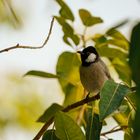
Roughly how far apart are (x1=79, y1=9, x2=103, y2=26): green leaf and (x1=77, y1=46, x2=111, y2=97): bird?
52 centimetres

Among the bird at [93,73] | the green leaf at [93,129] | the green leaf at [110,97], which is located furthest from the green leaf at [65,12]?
the green leaf at [110,97]

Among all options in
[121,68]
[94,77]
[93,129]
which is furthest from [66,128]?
[94,77]

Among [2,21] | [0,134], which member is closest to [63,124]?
[0,134]

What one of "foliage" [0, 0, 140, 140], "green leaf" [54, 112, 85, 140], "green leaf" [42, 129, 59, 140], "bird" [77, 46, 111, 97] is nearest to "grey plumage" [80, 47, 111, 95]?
"bird" [77, 46, 111, 97]

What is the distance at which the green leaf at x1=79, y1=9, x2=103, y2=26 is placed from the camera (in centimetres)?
231

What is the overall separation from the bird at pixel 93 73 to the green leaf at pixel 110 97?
158cm

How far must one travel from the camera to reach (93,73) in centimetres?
308

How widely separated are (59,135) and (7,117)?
1.85 m

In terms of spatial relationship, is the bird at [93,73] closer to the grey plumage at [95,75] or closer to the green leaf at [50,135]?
the grey plumage at [95,75]

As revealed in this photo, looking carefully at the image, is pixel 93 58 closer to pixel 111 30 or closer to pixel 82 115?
pixel 111 30

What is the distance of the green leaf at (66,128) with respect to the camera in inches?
52.9

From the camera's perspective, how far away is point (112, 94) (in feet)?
3.60

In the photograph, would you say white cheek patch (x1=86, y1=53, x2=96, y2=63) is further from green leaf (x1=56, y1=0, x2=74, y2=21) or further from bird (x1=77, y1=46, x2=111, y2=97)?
green leaf (x1=56, y1=0, x2=74, y2=21)

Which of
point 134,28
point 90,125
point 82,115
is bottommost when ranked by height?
point 82,115
